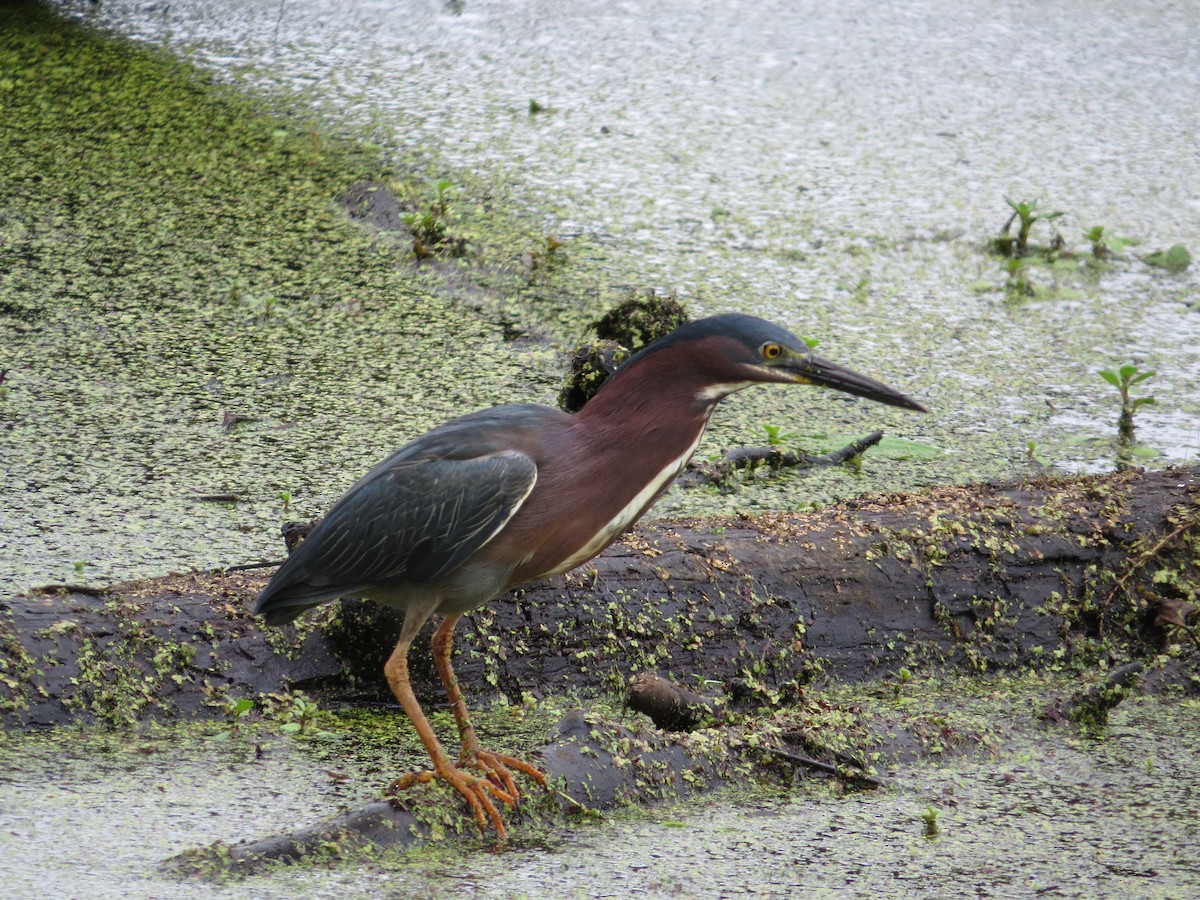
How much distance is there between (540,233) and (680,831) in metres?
2.74

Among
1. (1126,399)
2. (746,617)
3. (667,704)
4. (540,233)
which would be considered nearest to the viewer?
(667,704)

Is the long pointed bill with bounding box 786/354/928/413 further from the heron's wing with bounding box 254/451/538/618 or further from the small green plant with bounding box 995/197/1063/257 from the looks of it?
the small green plant with bounding box 995/197/1063/257

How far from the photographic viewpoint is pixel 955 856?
2135 millimetres

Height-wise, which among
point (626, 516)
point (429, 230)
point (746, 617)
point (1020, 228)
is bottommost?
point (746, 617)

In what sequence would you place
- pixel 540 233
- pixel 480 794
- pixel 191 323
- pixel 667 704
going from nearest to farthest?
pixel 480 794, pixel 667 704, pixel 191 323, pixel 540 233

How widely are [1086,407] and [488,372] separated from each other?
166 cm

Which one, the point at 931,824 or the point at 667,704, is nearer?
the point at 931,824

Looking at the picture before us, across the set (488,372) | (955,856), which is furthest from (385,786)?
(488,372)

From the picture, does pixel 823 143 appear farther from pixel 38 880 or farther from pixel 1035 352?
pixel 38 880

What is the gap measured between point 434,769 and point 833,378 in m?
0.90

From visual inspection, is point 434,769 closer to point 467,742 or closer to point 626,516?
point 467,742

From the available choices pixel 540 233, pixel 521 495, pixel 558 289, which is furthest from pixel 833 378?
pixel 540 233

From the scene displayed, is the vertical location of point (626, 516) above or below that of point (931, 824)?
above

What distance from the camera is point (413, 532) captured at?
228cm
